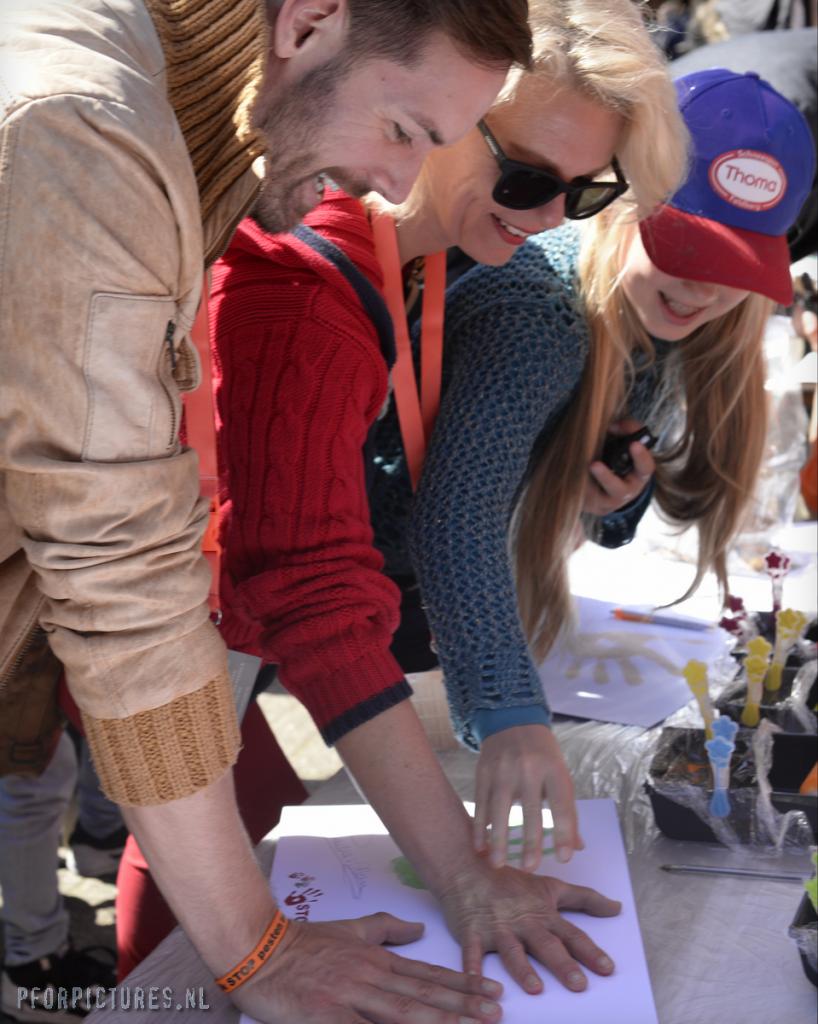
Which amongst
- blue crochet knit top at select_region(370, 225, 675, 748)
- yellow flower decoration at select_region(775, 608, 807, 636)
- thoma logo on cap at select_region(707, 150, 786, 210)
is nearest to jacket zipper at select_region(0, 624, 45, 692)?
blue crochet knit top at select_region(370, 225, 675, 748)

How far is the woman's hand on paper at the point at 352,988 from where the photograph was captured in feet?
2.98

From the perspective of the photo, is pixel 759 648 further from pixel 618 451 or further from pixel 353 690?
pixel 353 690

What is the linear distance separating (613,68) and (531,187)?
0.48 ft

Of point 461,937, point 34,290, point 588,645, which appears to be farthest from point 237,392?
point 588,645

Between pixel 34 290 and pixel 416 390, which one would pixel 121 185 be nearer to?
pixel 34 290

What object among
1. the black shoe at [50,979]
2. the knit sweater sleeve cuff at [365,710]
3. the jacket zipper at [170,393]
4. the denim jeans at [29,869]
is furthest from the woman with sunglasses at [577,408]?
the black shoe at [50,979]

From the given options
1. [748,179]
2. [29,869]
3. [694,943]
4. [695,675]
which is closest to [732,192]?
[748,179]

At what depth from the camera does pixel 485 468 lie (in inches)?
50.6

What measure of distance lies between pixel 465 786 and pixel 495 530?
30 centimetres

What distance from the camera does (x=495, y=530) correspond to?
4.15 ft

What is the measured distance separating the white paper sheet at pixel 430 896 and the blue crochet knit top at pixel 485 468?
0.46 feet

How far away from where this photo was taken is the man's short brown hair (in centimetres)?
83

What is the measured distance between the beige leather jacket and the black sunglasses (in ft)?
1.61

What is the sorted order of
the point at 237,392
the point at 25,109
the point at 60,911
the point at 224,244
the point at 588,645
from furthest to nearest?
the point at 60,911, the point at 588,645, the point at 237,392, the point at 224,244, the point at 25,109
